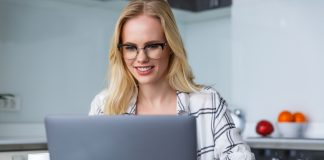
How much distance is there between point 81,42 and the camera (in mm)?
3740

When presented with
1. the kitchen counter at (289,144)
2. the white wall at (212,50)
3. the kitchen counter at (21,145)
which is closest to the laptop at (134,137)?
the kitchen counter at (21,145)

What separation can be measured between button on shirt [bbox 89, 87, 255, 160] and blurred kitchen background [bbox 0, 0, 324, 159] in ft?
5.80

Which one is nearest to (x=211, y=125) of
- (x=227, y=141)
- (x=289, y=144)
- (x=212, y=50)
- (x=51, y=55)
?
(x=227, y=141)

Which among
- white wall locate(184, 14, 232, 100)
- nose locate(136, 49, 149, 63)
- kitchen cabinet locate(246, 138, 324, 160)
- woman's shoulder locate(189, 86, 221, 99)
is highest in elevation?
white wall locate(184, 14, 232, 100)

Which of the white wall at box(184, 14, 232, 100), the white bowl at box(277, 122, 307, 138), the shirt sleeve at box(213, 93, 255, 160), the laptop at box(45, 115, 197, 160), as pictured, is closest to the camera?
the laptop at box(45, 115, 197, 160)

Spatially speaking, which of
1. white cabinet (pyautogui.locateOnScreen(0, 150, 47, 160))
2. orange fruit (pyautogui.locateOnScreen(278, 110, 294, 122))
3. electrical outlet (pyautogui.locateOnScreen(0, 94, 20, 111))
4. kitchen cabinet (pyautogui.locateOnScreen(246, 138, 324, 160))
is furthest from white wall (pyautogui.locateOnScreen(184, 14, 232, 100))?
white cabinet (pyautogui.locateOnScreen(0, 150, 47, 160))

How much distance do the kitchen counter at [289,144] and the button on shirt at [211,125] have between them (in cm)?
128

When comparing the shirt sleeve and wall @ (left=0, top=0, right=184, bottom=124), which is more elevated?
wall @ (left=0, top=0, right=184, bottom=124)

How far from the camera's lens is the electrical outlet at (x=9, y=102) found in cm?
321

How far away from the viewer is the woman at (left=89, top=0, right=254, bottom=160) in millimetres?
1447

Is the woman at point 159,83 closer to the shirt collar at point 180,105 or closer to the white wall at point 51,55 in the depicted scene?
the shirt collar at point 180,105

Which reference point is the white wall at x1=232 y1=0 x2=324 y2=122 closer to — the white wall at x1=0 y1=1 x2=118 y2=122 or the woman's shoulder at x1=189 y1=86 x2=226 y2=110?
the white wall at x1=0 y1=1 x2=118 y2=122

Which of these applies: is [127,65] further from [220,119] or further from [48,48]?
[48,48]

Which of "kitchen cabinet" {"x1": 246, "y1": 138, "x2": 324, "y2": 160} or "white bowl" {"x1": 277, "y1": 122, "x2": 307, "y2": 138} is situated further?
"white bowl" {"x1": 277, "y1": 122, "x2": 307, "y2": 138}
